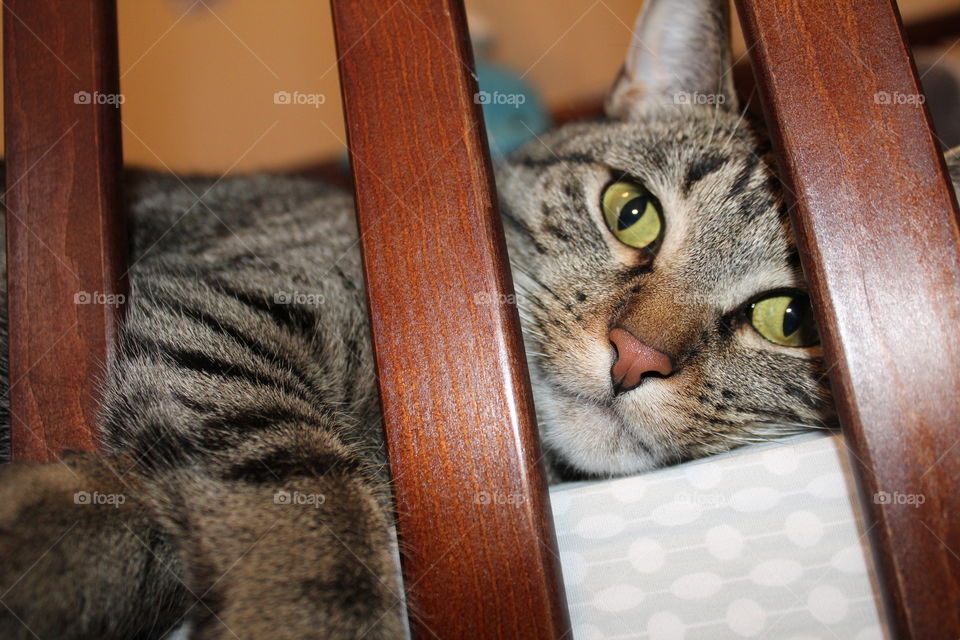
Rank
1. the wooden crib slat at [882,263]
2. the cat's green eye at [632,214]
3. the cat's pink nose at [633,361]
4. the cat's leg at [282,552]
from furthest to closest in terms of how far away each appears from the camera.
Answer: the cat's green eye at [632,214] < the cat's pink nose at [633,361] < the cat's leg at [282,552] < the wooden crib slat at [882,263]

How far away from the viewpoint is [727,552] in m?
0.61

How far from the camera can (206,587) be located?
0.65 metres

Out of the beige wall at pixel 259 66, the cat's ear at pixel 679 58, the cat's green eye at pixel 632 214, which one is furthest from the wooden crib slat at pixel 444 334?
the beige wall at pixel 259 66

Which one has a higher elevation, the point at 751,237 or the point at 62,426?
the point at 751,237

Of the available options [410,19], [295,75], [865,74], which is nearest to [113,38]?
[410,19]

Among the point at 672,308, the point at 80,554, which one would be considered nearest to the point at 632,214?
the point at 672,308

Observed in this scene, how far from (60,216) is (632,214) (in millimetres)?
843

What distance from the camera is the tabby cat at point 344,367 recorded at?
65 cm

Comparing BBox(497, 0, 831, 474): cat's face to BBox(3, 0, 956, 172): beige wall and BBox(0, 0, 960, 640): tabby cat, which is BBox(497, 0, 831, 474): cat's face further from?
BBox(3, 0, 956, 172): beige wall

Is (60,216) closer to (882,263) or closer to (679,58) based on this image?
(882,263)

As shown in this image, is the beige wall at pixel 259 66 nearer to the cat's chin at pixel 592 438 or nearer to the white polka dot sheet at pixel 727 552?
the cat's chin at pixel 592 438

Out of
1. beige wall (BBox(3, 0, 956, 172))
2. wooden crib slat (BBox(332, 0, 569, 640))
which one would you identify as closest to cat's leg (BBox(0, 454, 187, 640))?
wooden crib slat (BBox(332, 0, 569, 640))

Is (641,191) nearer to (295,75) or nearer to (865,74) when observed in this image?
(865,74)

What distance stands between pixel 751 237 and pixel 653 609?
57 cm
